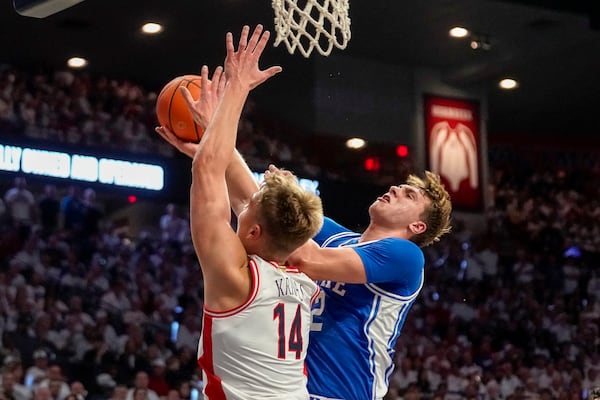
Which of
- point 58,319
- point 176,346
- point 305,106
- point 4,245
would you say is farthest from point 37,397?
point 305,106

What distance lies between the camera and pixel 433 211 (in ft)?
14.7

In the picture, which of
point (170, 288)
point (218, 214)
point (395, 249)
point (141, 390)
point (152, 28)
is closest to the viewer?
point (218, 214)

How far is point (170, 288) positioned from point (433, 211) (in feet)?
32.8

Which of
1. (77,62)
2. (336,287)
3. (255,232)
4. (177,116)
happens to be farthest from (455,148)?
(255,232)

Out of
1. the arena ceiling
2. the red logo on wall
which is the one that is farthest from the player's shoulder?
the red logo on wall

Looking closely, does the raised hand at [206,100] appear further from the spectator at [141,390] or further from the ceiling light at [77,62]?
the ceiling light at [77,62]

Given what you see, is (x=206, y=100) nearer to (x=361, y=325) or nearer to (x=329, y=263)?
(x=329, y=263)

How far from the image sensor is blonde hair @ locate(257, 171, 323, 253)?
11.2 ft

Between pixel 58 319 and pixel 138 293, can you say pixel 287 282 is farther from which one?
pixel 138 293

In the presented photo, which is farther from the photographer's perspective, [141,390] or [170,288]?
[170,288]

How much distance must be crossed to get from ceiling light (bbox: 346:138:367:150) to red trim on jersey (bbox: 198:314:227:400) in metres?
14.6

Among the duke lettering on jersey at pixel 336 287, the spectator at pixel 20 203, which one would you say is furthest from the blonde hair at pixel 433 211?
the spectator at pixel 20 203

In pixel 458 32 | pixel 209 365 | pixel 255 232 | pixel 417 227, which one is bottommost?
pixel 209 365

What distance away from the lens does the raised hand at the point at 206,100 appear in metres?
3.58
